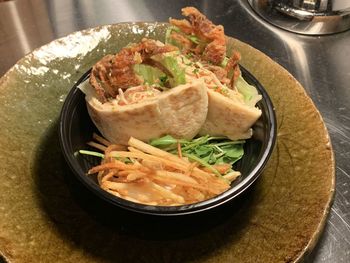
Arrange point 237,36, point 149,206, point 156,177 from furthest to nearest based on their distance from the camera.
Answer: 1. point 237,36
2. point 156,177
3. point 149,206

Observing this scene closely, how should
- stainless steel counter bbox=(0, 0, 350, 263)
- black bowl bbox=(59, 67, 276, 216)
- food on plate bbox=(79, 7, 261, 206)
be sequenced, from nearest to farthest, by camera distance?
black bowl bbox=(59, 67, 276, 216)
food on plate bbox=(79, 7, 261, 206)
stainless steel counter bbox=(0, 0, 350, 263)

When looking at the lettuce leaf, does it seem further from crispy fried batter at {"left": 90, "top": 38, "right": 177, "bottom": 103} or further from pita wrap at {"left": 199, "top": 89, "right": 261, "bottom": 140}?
crispy fried batter at {"left": 90, "top": 38, "right": 177, "bottom": 103}

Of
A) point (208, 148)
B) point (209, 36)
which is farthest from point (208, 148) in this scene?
point (209, 36)

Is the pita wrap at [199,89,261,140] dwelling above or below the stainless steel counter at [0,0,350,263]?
above

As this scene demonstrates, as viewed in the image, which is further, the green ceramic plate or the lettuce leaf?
the lettuce leaf

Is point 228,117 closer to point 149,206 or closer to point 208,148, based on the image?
point 208,148

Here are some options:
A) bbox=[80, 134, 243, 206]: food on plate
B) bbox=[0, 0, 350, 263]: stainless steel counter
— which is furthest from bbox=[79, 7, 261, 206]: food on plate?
bbox=[0, 0, 350, 263]: stainless steel counter

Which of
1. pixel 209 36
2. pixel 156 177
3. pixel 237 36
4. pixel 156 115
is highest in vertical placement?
pixel 209 36

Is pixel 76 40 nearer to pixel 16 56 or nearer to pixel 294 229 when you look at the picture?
pixel 16 56

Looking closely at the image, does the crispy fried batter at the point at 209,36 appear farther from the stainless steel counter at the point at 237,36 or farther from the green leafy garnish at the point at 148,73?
the stainless steel counter at the point at 237,36
